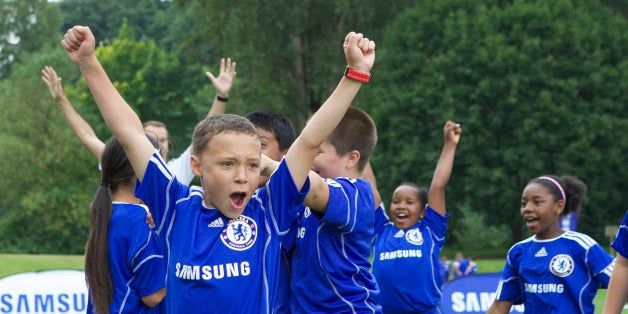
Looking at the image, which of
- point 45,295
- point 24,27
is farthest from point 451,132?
point 24,27

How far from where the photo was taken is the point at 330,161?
5812 mm

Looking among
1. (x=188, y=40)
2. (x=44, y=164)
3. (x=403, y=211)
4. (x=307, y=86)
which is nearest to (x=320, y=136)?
(x=403, y=211)

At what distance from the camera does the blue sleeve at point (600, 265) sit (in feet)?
23.8

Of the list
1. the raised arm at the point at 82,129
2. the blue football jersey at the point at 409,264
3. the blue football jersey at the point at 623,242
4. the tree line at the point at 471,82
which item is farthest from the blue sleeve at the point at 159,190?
the tree line at the point at 471,82

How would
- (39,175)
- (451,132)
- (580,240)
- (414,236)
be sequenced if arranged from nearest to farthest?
(580,240) → (451,132) → (414,236) → (39,175)

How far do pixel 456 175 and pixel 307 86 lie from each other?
6734mm

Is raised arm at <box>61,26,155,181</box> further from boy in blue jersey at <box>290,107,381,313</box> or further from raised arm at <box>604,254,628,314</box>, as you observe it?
raised arm at <box>604,254,628,314</box>

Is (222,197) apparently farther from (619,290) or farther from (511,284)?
(511,284)

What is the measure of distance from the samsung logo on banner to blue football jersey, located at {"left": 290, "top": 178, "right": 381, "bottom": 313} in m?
5.34

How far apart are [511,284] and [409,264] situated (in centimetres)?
211

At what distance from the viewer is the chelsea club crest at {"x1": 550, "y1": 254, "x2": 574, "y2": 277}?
7.41m

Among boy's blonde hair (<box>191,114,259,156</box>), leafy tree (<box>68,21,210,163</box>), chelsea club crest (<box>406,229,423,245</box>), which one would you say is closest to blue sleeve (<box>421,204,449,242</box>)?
chelsea club crest (<box>406,229,423,245</box>)

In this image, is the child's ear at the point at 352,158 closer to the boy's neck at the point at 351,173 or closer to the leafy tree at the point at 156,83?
the boy's neck at the point at 351,173

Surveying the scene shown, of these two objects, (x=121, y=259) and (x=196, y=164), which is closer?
(x=196, y=164)
